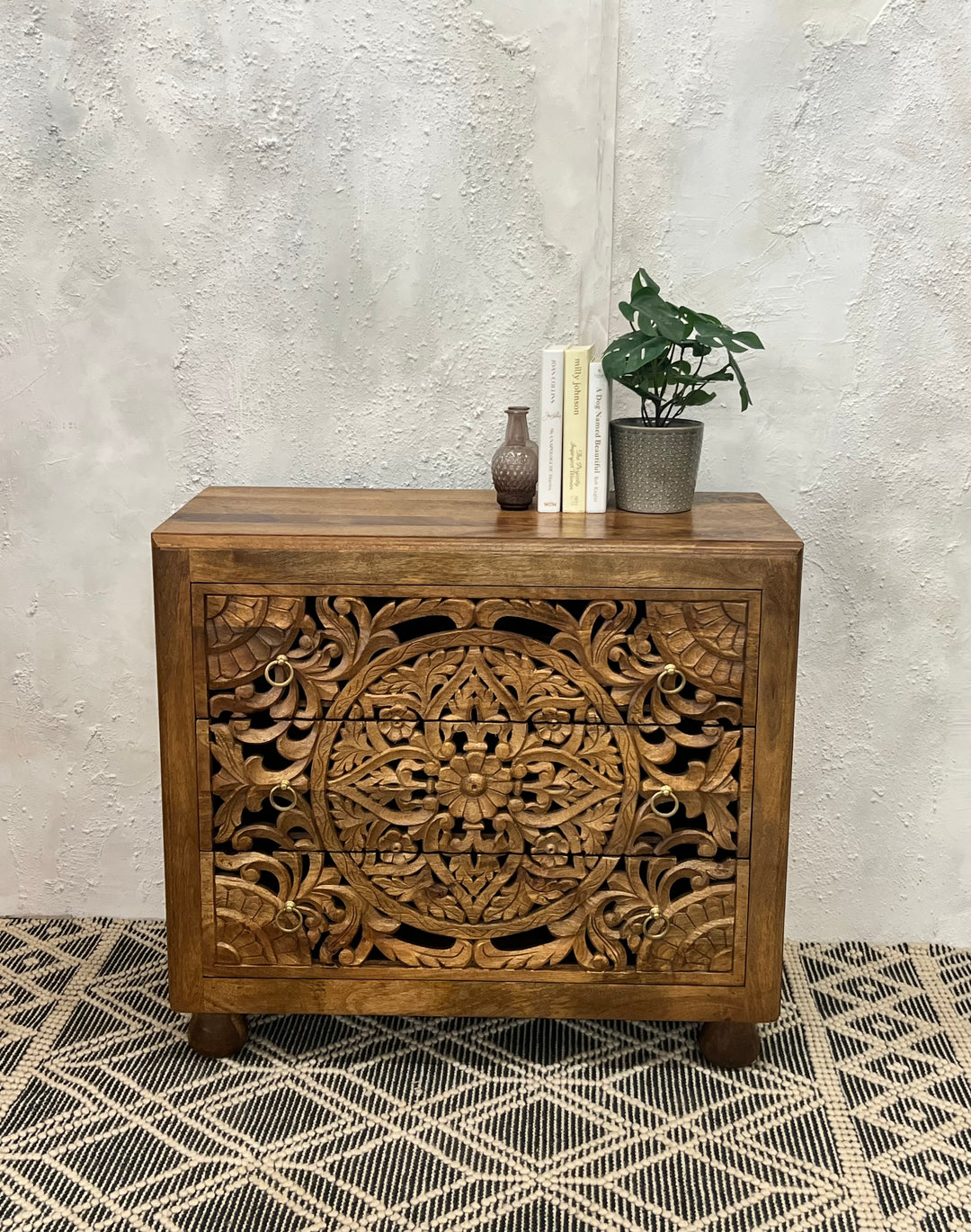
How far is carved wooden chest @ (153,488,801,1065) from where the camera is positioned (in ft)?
5.55

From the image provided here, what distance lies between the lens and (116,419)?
82.5 inches

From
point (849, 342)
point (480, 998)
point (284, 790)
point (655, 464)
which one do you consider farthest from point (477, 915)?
point (849, 342)

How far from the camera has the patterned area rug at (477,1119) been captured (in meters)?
1.54

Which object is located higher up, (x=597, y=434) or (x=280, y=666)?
(x=597, y=434)

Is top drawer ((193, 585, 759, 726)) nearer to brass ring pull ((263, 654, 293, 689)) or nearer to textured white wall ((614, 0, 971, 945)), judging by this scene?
brass ring pull ((263, 654, 293, 689))

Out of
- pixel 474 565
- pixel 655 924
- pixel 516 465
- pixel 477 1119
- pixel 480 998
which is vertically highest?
pixel 516 465

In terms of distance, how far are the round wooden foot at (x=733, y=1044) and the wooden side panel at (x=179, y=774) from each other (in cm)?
80

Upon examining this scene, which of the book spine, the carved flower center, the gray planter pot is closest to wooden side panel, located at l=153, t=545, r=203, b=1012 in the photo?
the carved flower center

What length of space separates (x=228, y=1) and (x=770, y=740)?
4.83ft

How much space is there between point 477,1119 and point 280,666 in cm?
72

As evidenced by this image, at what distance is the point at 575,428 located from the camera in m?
1.83

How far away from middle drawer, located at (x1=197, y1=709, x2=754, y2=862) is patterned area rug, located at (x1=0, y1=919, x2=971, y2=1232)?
352mm

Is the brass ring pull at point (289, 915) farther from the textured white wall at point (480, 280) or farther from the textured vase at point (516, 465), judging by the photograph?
the textured vase at point (516, 465)

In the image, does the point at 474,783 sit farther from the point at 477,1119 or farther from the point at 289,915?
the point at 477,1119
